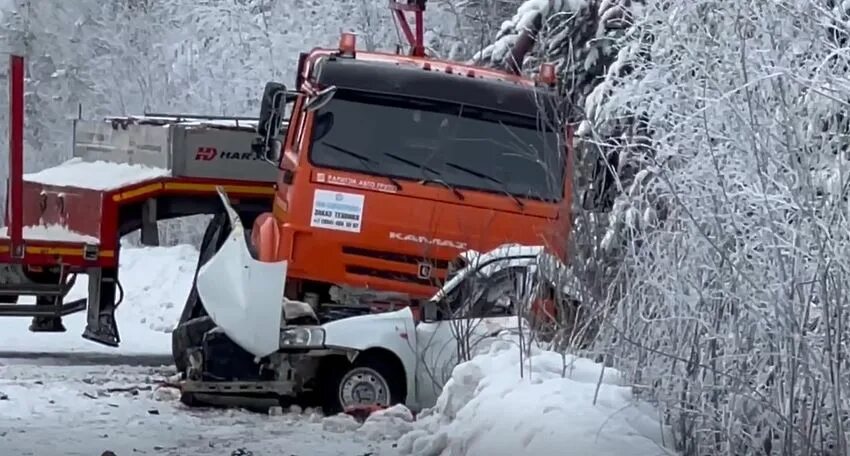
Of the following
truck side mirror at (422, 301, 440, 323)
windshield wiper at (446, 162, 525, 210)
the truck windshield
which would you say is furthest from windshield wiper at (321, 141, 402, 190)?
truck side mirror at (422, 301, 440, 323)

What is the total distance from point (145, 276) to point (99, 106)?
1218cm

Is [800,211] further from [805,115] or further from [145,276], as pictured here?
[145,276]

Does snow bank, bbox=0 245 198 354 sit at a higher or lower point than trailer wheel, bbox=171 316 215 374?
lower

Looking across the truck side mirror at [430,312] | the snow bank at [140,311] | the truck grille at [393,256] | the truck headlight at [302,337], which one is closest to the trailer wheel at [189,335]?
the truck headlight at [302,337]

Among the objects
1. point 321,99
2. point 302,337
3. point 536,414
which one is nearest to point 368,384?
point 302,337

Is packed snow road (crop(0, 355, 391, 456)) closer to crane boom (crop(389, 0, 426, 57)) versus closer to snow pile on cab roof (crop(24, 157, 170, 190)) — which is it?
snow pile on cab roof (crop(24, 157, 170, 190))

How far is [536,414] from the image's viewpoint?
24.1 feet

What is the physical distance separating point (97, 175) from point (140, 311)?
585cm

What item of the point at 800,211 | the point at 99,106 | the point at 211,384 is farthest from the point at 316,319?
the point at 99,106

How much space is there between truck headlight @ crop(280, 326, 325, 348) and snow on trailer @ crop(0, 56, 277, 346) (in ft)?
14.2

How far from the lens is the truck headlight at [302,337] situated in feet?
34.6

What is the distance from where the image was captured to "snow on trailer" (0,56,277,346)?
1453cm

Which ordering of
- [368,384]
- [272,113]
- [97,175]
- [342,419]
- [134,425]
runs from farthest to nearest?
[97,175]
[272,113]
[368,384]
[134,425]
[342,419]

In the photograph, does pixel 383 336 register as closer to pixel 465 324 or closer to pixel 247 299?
pixel 465 324
